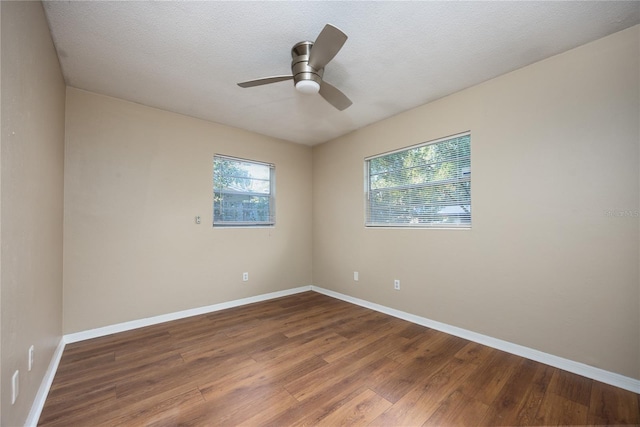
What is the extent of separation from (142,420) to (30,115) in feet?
6.20

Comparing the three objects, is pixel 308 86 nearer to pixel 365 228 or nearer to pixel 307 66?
pixel 307 66

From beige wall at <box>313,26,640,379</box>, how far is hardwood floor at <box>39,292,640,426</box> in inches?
13.6

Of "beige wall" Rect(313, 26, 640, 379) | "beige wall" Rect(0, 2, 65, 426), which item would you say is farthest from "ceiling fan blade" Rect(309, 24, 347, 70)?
"beige wall" Rect(313, 26, 640, 379)

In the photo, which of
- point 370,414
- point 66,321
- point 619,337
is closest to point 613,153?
point 619,337

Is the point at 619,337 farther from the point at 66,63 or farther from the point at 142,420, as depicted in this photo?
the point at 66,63

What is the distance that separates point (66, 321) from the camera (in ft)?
8.39

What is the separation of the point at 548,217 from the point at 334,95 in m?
2.06

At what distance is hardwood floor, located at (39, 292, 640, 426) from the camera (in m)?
1.58

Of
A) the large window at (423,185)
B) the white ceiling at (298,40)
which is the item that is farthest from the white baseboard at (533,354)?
the white ceiling at (298,40)

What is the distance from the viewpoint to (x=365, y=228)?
12.2ft

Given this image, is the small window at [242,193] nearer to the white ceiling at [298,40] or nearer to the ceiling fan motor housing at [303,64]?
the white ceiling at [298,40]

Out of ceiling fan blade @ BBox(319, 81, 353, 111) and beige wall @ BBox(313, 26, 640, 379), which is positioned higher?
ceiling fan blade @ BBox(319, 81, 353, 111)

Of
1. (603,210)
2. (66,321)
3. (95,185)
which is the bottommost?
(66,321)

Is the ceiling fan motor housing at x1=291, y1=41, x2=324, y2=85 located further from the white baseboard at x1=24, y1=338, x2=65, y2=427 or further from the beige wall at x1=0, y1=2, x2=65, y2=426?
the white baseboard at x1=24, y1=338, x2=65, y2=427
